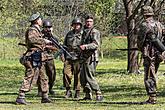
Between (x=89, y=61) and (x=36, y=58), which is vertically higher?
(x=36, y=58)

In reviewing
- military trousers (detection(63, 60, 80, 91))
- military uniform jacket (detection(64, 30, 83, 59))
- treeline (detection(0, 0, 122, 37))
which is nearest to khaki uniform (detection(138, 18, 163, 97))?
military uniform jacket (detection(64, 30, 83, 59))

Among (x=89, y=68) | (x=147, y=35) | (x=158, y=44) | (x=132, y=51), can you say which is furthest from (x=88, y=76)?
(x=132, y=51)

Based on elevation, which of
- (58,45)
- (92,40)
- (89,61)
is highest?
(92,40)

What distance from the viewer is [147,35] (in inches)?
464

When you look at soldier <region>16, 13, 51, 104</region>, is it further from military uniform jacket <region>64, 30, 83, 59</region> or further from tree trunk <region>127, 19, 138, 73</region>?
tree trunk <region>127, 19, 138, 73</region>

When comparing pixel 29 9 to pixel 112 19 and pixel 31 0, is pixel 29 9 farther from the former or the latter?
pixel 112 19

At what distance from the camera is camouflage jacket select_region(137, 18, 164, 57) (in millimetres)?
11742

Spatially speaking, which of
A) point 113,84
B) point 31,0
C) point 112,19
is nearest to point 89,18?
point 113,84

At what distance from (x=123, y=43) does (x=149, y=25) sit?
34834 millimetres

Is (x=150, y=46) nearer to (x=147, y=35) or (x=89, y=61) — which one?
(x=147, y=35)

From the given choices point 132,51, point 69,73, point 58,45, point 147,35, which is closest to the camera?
point 147,35

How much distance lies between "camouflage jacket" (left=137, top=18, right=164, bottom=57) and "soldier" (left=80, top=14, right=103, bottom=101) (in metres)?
1.29

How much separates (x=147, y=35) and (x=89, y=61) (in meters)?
1.80

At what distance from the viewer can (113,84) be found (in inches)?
744
